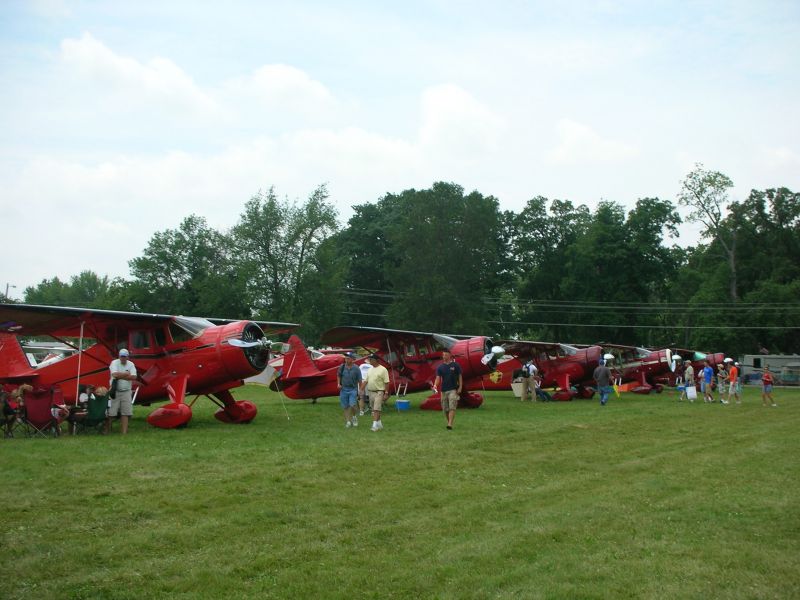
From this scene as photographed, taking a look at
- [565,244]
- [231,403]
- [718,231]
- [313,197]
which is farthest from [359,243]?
[231,403]

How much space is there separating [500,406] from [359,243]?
56.5m

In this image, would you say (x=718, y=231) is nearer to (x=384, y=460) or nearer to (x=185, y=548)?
(x=384, y=460)

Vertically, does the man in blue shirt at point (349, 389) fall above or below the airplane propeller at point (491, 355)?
below

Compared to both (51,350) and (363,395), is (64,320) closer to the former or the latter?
(51,350)

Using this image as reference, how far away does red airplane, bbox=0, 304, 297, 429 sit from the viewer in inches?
658

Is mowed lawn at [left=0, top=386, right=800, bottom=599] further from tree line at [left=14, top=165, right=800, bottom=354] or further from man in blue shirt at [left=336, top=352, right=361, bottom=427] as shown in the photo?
tree line at [left=14, top=165, right=800, bottom=354]

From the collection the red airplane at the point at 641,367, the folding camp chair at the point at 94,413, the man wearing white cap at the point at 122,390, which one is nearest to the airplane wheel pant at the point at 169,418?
the man wearing white cap at the point at 122,390

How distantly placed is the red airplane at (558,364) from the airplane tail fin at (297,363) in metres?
9.32

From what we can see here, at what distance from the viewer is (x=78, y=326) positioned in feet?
58.0

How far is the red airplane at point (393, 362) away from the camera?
25409 mm

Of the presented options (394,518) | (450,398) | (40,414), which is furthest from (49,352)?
(394,518)

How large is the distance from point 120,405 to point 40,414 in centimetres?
152

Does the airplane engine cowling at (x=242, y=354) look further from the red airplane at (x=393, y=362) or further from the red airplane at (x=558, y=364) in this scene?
the red airplane at (x=558, y=364)

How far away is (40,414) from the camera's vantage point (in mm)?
14867
